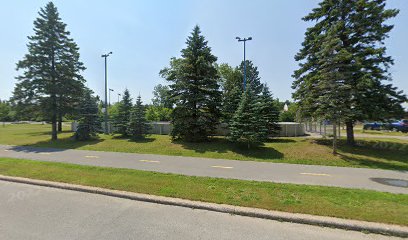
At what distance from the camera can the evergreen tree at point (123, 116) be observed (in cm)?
2161

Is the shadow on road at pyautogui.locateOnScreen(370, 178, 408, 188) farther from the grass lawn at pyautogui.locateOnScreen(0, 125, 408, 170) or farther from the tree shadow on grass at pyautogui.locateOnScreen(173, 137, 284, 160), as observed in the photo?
the tree shadow on grass at pyautogui.locateOnScreen(173, 137, 284, 160)

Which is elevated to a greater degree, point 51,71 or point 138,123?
point 51,71

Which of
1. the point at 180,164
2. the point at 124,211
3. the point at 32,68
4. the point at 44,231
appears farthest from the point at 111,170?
the point at 32,68

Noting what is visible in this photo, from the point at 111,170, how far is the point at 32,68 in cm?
1902

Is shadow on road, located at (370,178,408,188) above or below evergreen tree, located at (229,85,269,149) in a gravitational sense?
below

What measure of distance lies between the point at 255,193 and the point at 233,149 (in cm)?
881

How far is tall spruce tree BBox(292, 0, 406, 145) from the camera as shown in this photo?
44.5 feet

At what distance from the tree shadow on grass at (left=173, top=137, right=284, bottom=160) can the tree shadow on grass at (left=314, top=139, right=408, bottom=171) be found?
13.2 feet

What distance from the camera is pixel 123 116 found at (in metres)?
22.3

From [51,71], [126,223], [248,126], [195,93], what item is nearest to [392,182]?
[248,126]

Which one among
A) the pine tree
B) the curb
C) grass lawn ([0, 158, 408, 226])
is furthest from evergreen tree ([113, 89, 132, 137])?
the pine tree

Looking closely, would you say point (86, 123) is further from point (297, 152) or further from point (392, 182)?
point (392, 182)

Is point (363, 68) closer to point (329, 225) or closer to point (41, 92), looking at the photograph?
point (329, 225)

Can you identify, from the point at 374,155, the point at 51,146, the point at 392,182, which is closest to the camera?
the point at 392,182
